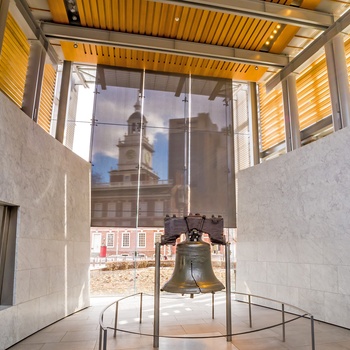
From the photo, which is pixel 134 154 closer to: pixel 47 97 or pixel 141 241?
pixel 141 241

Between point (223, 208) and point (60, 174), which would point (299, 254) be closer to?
point (223, 208)

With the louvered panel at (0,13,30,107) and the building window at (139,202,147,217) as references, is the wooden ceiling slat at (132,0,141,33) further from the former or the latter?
the building window at (139,202,147,217)

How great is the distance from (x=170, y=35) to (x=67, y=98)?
2.66 m

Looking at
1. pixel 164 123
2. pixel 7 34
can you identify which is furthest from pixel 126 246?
pixel 7 34

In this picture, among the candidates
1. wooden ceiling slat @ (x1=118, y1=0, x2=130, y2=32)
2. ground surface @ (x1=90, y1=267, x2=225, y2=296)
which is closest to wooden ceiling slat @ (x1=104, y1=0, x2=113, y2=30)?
wooden ceiling slat @ (x1=118, y1=0, x2=130, y2=32)

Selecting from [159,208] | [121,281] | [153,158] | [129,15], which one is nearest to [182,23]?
[129,15]

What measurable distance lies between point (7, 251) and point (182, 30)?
16.1 feet

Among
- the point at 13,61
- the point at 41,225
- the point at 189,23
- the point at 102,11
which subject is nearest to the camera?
the point at 41,225

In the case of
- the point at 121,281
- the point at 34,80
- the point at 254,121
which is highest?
the point at 254,121

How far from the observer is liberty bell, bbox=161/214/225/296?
111 inches

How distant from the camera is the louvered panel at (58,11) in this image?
500 cm

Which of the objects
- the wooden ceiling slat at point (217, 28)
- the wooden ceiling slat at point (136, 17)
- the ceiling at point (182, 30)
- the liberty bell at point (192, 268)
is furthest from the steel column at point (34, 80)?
the liberty bell at point (192, 268)

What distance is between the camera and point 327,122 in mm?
5598

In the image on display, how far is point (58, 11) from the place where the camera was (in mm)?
5230
